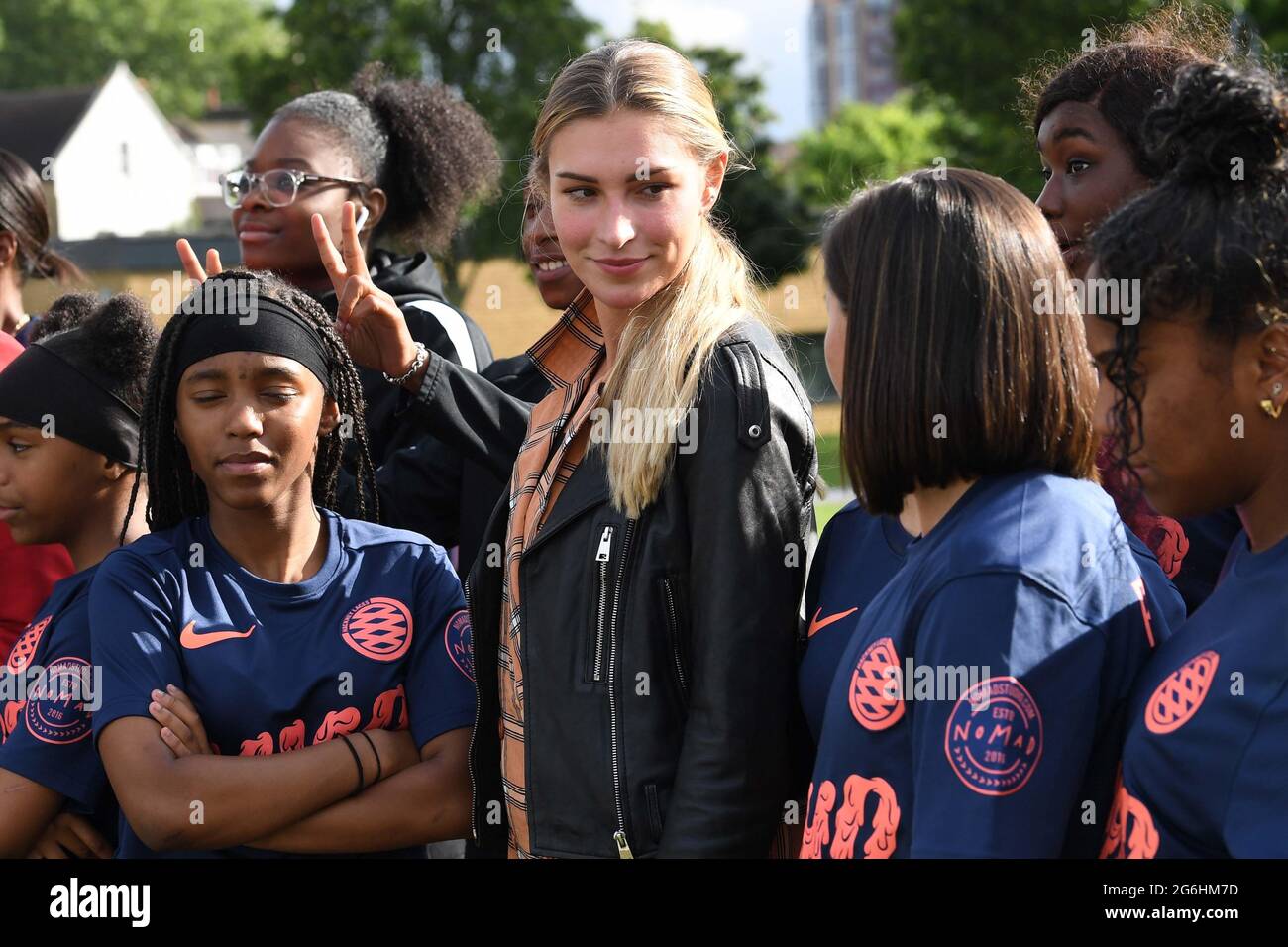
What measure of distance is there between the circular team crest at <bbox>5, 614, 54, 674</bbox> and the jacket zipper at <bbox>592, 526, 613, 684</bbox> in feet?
4.64

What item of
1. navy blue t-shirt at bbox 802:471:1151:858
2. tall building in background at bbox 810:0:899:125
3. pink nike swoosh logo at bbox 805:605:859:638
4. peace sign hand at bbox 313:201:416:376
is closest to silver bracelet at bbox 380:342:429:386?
peace sign hand at bbox 313:201:416:376

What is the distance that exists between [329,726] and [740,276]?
4.22 ft

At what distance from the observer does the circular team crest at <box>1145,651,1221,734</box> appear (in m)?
1.90

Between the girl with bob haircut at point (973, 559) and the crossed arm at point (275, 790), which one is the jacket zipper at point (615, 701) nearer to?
the girl with bob haircut at point (973, 559)

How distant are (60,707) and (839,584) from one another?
5.58ft

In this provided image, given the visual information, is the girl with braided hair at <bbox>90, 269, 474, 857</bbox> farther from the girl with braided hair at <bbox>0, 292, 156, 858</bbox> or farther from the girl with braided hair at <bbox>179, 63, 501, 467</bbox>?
the girl with braided hair at <bbox>179, 63, 501, 467</bbox>

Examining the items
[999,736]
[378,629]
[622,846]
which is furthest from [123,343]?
[999,736]

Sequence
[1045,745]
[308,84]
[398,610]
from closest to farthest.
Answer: [1045,745] → [398,610] → [308,84]

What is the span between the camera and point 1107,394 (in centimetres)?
213

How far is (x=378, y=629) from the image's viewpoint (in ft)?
10.2

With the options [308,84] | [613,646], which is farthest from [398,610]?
[308,84]
